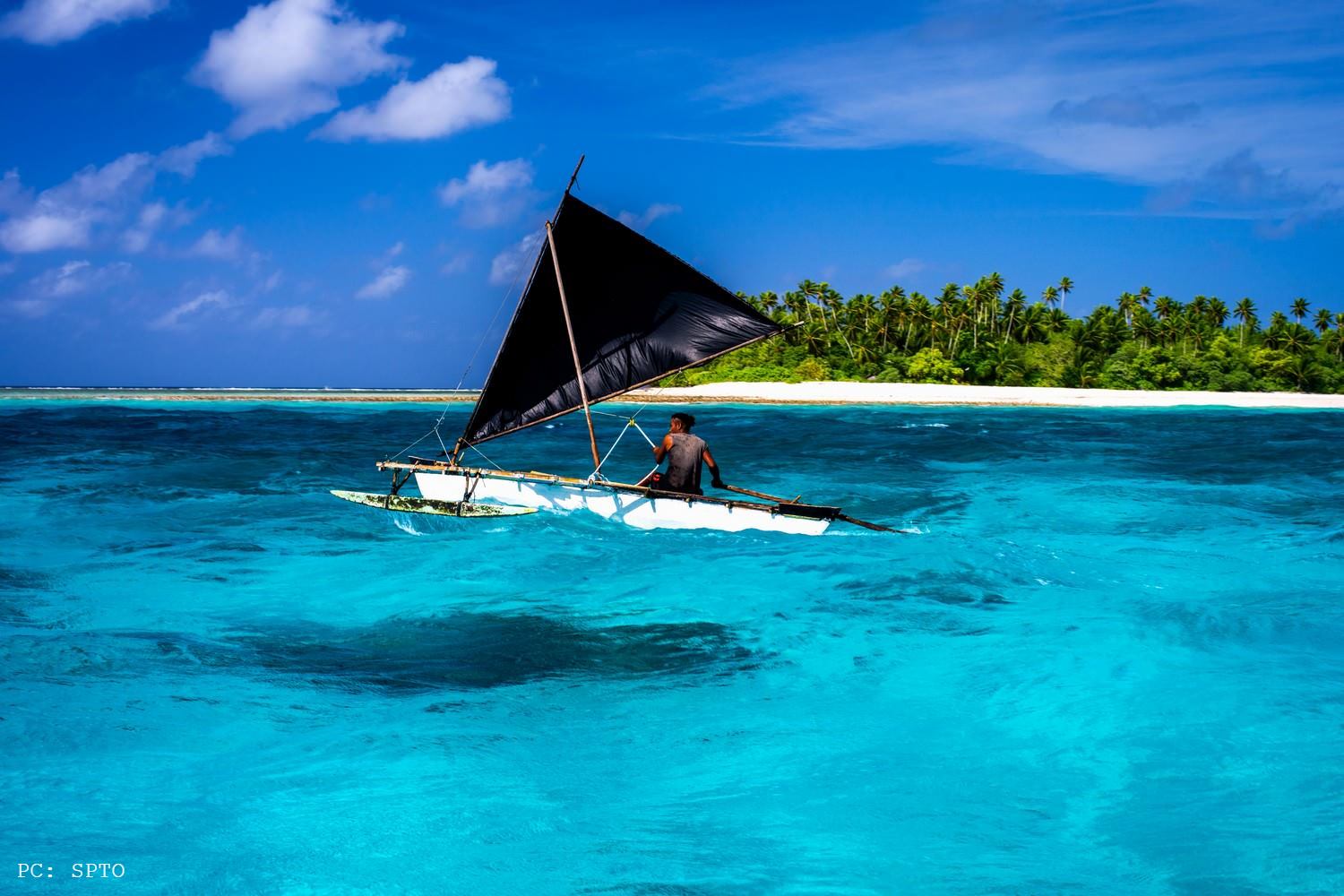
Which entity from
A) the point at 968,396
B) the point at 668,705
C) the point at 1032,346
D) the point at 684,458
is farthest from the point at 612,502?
the point at 1032,346

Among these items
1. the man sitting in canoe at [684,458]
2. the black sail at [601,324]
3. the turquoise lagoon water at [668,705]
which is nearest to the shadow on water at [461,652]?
the turquoise lagoon water at [668,705]

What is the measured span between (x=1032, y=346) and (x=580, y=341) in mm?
93364

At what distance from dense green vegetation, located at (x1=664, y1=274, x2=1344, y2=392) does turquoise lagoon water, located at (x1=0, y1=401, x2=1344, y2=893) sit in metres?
77.6

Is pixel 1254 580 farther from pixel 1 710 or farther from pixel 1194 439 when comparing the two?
pixel 1194 439

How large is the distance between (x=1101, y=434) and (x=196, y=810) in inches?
1925

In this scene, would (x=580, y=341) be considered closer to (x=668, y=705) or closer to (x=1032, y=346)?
(x=668, y=705)

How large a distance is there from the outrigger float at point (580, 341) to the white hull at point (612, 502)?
0.12 feet

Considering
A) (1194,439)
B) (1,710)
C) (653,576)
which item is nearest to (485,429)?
(653,576)

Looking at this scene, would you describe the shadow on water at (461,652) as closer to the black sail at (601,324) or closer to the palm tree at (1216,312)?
the black sail at (601,324)

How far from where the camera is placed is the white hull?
17359 mm

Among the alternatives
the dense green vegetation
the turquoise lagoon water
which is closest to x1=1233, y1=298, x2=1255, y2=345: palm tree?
the dense green vegetation

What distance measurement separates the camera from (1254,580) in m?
16.3

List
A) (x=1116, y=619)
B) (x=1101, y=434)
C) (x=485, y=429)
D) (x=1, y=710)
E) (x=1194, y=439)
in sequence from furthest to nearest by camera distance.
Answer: (x=1101, y=434)
(x=1194, y=439)
(x=485, y=429)
(x=1116, y=619)
(x=1, y=710)

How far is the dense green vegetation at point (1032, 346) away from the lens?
93.9m
